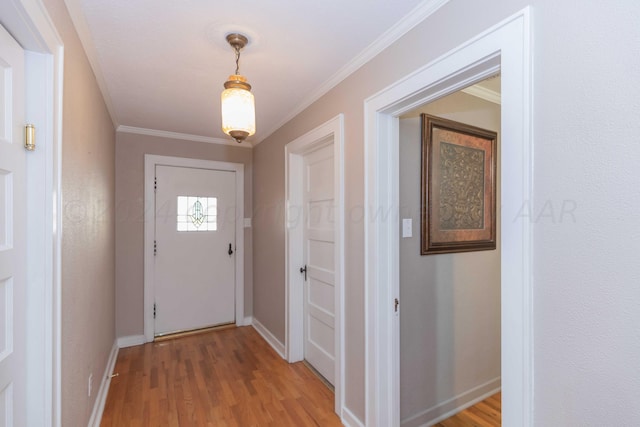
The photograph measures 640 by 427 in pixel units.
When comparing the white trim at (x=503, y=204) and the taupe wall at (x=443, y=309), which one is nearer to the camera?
the white trim at (x=503, y=204)

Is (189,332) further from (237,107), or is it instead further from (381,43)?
(381,43)

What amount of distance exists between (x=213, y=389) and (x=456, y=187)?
239cm

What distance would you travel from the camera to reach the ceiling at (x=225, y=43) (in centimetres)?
139

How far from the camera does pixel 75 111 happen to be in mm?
1498

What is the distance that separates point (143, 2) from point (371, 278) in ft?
5.76

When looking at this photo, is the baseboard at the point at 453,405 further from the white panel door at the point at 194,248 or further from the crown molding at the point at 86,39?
the crown molding at the point at 86,39

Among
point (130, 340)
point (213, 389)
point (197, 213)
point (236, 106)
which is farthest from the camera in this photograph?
point (197, 213)

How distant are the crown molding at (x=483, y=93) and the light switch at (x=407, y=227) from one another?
1.08 metres

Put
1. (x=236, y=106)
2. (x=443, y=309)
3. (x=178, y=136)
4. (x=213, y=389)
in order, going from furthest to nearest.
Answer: (x=178, y=136), (x=213, y=389), (x=443, y=309), (x=236, y=106)

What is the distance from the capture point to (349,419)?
76.8 inches

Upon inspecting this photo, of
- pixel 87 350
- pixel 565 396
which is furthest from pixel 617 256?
pixel 87 350

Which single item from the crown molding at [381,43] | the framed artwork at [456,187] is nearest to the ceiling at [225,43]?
the crown molding at [381,43]

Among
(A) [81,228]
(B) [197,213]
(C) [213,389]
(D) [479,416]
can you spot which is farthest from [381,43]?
(B) [197,213]

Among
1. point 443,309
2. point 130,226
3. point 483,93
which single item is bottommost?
point 443,309
